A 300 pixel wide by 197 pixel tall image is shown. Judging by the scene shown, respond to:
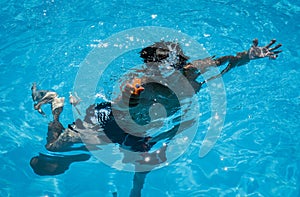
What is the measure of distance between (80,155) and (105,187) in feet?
2.89

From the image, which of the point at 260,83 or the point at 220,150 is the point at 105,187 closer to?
the point at 220,150

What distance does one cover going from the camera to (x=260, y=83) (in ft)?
22.4

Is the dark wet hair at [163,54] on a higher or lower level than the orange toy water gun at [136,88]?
higher

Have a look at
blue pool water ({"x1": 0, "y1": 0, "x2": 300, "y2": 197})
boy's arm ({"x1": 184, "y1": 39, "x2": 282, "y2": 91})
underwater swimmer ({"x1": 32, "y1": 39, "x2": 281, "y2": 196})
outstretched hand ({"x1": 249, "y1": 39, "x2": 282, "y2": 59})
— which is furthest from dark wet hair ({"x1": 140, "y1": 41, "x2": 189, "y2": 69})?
blue pool water ({"x1": 0, "y1": 0, "x2": 300, "y2": 197})

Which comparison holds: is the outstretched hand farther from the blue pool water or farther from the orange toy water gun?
the orange toy water gun

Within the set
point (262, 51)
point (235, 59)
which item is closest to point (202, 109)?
point (235, 59)

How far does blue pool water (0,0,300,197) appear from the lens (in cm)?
625

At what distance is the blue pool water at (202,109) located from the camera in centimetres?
625

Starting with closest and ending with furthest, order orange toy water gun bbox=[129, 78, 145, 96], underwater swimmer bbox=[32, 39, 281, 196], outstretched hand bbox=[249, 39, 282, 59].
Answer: orange toy water gun bbox=[129, 78, 145, 96], outstretched hand bbox=[249, 39, 282, 59], underwater swimmer bbox=[32, 39, 281, 196]

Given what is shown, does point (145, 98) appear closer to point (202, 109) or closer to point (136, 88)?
point (136, 88)

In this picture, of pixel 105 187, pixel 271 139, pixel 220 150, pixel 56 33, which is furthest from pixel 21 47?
pixel 271 139

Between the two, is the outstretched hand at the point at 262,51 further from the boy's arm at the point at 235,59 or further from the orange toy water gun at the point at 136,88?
the orange toy water gun at the point at 136,88

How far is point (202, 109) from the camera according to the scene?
6668 millimetres

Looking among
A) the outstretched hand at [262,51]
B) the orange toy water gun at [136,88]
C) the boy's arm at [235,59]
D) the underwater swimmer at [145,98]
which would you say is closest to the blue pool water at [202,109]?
the underwater swimmer at [145,98]
